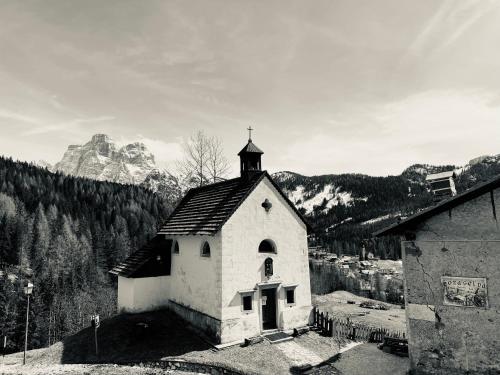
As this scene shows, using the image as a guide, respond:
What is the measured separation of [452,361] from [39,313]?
57.3 m

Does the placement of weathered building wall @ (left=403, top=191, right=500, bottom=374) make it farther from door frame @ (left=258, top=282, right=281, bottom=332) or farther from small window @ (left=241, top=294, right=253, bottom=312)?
small window @ (left=241, top=294, right=253, bottom=312)

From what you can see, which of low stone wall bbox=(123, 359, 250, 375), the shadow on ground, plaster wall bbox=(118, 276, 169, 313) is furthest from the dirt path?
plaster wall bbox=(118, 276, 169, 313)

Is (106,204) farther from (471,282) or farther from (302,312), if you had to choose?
(471,282)

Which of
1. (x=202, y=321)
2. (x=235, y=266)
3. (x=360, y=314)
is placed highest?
(x=235, y=266)

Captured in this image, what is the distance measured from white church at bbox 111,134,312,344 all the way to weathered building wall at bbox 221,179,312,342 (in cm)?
5

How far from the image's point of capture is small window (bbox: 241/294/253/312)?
18413 mm

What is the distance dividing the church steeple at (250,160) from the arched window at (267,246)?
4297mm

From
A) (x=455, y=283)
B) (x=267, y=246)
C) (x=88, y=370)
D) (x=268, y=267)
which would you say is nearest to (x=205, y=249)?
(x=267, y=246)

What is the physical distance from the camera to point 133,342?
18.1 m

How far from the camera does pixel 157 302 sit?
23266mm

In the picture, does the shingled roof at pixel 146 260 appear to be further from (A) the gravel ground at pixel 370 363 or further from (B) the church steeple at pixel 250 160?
(A) the gravel ground at pixel 370 363

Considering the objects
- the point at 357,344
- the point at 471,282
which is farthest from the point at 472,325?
the point at 357,344

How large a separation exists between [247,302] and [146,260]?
8.66 meters

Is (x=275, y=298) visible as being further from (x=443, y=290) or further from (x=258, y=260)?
(x=443, y=290)
